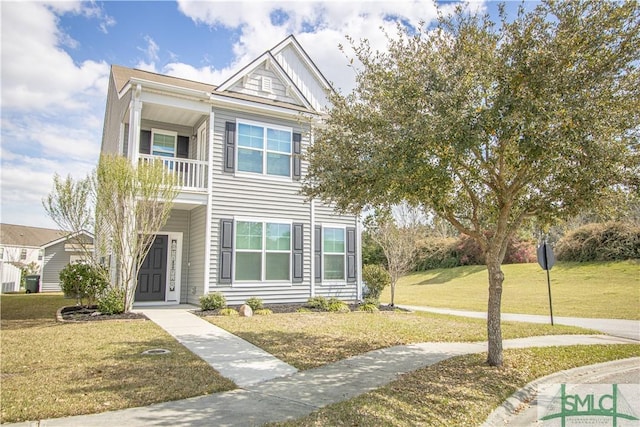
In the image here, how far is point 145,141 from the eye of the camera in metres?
14.9

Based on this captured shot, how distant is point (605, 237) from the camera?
24.8 metres

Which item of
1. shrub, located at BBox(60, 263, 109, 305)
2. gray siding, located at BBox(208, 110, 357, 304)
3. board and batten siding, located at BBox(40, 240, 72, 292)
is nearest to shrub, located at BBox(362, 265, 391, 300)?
gray siding, located at BBox(208, 110, 357, 304)

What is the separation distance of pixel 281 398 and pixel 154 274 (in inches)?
419

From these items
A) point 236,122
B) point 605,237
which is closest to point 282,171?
point 236,122

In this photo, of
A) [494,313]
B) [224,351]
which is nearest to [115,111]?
[224,351]

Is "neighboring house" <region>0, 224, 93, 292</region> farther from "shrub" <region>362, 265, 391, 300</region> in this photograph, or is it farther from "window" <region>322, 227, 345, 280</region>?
"shrub" <region>362, 265, 391, 300</region>

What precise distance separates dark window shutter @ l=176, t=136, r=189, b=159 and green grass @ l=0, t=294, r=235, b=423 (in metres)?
7.89

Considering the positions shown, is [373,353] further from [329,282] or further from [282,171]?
[282,171]

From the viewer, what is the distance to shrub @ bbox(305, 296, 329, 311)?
45.4ft

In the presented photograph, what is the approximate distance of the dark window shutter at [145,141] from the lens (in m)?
14.8

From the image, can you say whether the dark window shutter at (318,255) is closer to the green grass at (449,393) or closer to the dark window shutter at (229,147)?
the dark window shutter at (229,147)

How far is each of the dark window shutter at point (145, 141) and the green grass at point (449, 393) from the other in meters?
12.4

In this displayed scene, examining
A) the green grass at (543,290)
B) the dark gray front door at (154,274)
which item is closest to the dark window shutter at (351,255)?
the green grass at (543,290)

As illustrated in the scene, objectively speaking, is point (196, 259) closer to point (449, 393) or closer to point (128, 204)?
point (128, 204)
